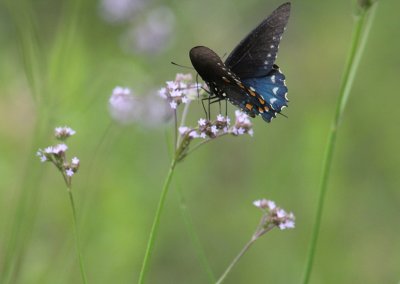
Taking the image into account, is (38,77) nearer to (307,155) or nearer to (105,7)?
(105,7)

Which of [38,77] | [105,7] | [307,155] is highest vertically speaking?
[105,7]

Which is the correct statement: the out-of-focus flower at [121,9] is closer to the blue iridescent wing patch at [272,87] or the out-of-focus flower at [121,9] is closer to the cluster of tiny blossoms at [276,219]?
the blue iridescent wing patch at [272,87]

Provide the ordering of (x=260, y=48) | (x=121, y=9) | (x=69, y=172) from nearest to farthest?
1. (x=69, y=172)
2. (x=260, y=48)
3. (x=121, y=9)

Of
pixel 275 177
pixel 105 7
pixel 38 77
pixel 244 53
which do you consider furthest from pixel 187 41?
pixel 244 53

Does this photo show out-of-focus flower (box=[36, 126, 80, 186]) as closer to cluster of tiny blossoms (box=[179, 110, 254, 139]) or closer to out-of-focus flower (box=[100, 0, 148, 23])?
cluster of tiny blossoms (box=[179, 110, 254, 139])

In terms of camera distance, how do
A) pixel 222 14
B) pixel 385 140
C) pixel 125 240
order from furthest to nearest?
1. pixel 222 14
2. pixel 385 140
3. pixel 125 240

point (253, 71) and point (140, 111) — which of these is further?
point (140, 111)

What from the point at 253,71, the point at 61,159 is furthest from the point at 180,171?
the point at 61,159

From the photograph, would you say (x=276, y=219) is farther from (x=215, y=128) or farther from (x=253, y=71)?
(x=253, y=71)
